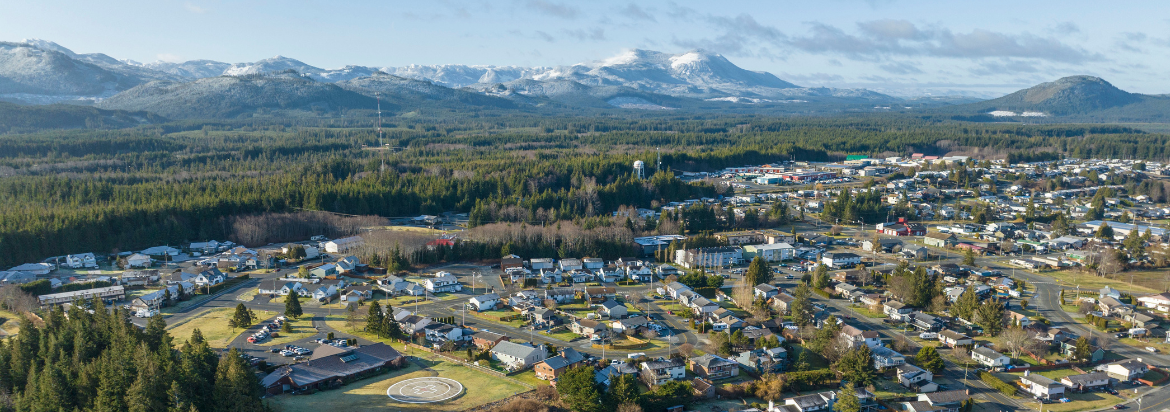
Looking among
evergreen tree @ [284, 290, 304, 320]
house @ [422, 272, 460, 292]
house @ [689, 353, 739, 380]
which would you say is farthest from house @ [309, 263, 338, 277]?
house @ [689, 353, 739, 380]

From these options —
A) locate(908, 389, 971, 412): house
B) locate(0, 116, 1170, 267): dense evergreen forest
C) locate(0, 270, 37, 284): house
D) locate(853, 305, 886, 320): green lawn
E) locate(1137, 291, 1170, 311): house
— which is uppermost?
locate(0, 116, 1170, 267): dense evergreen forest

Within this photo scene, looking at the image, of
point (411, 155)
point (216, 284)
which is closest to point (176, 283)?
point (216, 284)

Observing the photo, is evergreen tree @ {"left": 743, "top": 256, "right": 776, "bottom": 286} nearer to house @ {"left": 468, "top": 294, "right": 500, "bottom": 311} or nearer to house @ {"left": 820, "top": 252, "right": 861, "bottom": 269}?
house @ {"left": 820, "top": 252, "right": 861, "bottom": 269}

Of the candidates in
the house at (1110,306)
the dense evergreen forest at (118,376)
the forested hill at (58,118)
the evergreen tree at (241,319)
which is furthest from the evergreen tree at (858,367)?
the forested hill at (58,118)

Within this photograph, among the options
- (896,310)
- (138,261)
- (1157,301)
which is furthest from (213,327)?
(1157,301)

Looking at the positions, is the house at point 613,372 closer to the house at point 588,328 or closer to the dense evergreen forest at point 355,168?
the house at point 588,328
